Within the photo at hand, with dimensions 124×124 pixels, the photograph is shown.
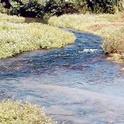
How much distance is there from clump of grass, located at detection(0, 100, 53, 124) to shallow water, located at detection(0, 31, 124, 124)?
159 cm

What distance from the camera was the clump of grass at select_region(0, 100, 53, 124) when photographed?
46.6 feet

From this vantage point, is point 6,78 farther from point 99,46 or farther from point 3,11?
point 3,11

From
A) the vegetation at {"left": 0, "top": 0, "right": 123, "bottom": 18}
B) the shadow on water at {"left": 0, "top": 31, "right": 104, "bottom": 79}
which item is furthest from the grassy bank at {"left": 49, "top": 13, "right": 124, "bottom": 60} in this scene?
the shadow on water at {"left": 0, "top": 31, "right": 104, "bottom": 79}

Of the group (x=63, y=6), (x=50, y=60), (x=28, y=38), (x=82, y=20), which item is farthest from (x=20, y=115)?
(x=63, y=6)

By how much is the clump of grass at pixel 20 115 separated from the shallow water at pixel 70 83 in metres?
1.59

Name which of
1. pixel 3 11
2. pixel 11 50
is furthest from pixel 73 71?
pixel 3 11

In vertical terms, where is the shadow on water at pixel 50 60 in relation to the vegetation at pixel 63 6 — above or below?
below

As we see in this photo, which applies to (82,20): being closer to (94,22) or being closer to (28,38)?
(94,22)

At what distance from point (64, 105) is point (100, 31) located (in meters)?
27.8

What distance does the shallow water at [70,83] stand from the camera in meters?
17.5

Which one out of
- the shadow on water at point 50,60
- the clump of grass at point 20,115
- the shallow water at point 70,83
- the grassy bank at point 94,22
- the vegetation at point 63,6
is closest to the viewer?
the clump of grass at point 20,115

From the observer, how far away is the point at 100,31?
4544cm

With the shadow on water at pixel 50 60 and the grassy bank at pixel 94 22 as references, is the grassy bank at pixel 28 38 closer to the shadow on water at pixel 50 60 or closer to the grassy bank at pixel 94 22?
the shadow on water at pixel 50 60

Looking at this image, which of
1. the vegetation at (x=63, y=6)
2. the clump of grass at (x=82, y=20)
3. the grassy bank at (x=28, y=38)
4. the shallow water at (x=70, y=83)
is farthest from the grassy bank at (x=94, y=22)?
the shallow water at (x=70, y=83)
